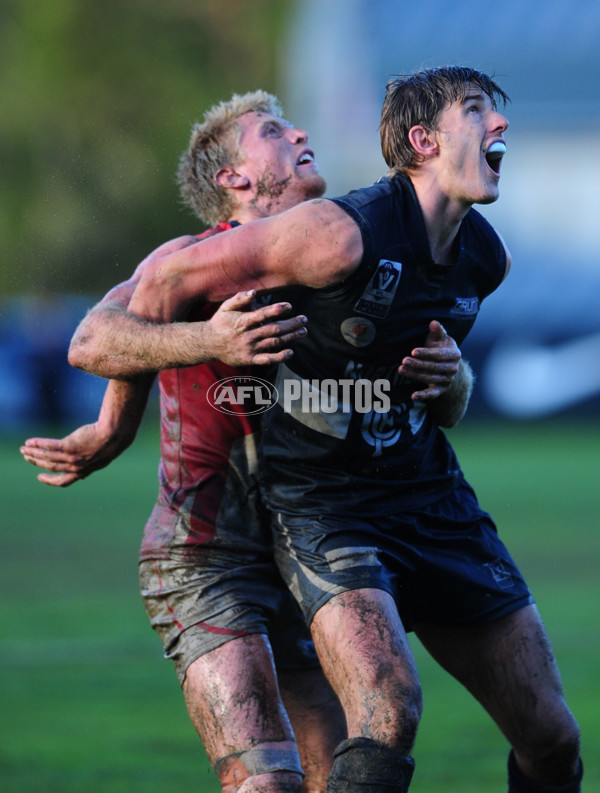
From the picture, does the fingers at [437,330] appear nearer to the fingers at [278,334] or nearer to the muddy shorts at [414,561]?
the fingers at [278,334]

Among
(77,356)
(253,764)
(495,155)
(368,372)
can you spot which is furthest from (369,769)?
(495,155)

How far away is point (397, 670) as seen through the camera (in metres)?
3.94

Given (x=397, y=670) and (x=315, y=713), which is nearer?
(x=397, y=670)

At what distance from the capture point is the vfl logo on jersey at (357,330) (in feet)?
14.0

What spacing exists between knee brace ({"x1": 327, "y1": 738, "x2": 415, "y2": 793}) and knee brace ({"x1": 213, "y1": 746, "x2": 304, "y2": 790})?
40 cm

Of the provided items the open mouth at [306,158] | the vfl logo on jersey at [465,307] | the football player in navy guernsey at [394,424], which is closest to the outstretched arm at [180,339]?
the football player in navy guernsey at [394,424]

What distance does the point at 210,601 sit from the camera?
448 cm

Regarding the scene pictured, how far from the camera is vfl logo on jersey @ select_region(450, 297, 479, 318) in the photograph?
4.52 m

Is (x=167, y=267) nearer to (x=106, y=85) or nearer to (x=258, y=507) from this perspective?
(x=258, y=507)

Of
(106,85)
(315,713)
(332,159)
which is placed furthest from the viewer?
(106,85)

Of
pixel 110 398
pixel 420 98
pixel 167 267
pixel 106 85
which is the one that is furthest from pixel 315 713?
pixel 106 85

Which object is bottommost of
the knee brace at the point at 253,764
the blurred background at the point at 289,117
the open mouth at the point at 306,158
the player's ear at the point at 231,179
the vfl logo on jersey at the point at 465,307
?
the knee brace at the point at 253,764

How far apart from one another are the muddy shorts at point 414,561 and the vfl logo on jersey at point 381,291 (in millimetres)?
658

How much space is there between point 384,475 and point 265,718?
85 cm
